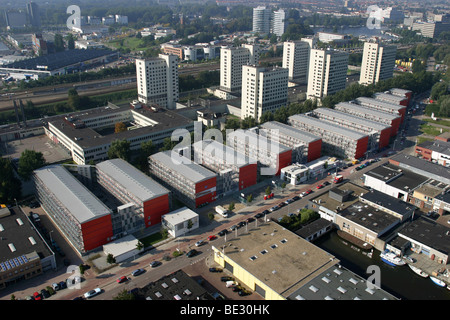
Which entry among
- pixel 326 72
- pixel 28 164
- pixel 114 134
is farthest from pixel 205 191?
pixel 326 72

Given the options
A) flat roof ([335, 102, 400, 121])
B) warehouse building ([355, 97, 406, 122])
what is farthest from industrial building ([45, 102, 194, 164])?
warehouse building ([355, 97, 406, 122])

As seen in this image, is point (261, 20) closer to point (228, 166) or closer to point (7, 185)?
point (228, 166)

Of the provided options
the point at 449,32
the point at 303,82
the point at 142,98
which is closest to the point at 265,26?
the point at 449,32

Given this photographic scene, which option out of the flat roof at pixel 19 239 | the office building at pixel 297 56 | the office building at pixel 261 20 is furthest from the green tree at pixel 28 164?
the office building at pixel 261 20

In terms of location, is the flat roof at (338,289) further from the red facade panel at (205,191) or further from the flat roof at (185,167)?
the flat roof at (185,167)

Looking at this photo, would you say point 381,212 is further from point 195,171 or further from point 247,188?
point 195,171

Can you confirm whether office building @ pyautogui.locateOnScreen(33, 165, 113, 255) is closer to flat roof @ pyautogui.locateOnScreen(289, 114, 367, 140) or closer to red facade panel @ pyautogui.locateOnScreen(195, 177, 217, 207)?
red facade panel @ pyautogui.locateOnScreen(195, 177, 217, 207)
